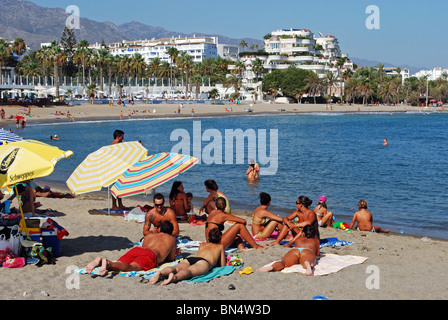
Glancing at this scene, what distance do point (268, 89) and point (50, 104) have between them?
2330 inches

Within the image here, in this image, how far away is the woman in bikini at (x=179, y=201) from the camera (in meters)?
10.9

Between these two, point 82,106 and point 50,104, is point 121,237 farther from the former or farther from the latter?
point 82,106

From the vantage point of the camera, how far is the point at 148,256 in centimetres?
731

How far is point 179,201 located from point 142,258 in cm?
394

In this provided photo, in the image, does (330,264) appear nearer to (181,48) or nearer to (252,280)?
(252,280)

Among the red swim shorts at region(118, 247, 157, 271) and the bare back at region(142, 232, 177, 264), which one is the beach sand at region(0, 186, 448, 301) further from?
the bare back at region(142, 232, 177, 264)

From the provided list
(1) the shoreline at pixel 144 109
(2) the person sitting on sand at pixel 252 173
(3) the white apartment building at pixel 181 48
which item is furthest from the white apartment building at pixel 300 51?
(2) the person sitting on sand at pixel 252 173

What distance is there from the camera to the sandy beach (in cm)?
653

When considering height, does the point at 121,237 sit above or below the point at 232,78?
below

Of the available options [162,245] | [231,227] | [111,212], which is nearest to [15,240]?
[162,245]

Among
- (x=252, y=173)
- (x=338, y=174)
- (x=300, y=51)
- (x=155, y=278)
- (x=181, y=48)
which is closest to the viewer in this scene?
(x=155, y=278)

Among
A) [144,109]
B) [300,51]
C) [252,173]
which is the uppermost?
[300,51]

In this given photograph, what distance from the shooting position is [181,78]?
11175cm
